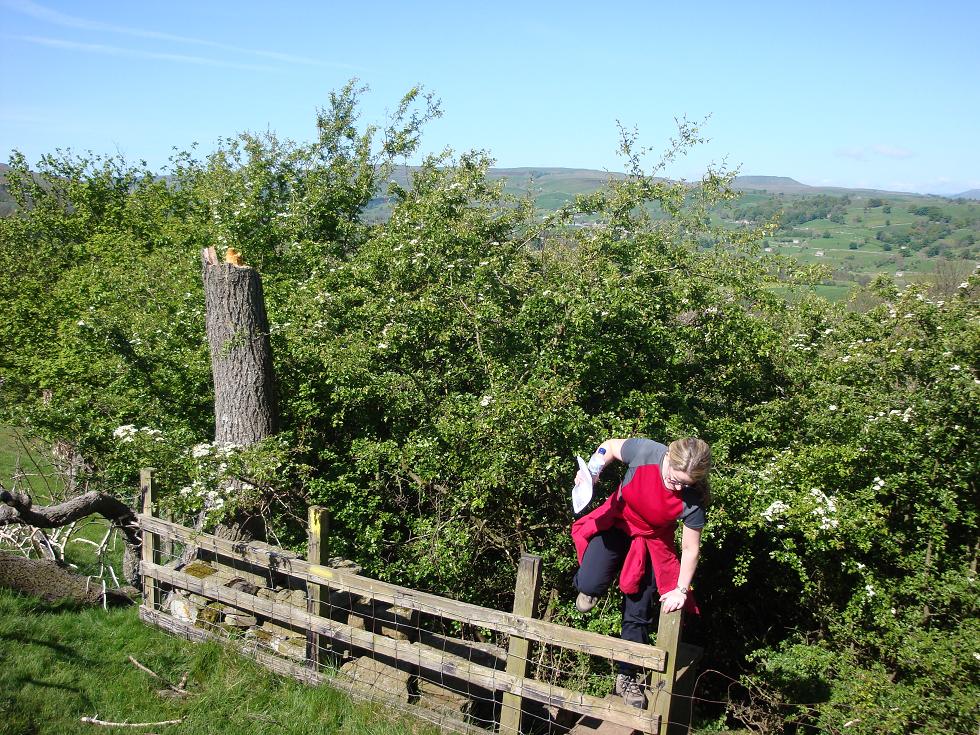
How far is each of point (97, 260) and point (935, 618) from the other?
15.7m

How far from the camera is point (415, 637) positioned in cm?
616

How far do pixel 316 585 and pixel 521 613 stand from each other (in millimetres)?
1820

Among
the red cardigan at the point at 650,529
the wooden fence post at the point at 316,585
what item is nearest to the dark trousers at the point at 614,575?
the red cardigan at the point at 650,529

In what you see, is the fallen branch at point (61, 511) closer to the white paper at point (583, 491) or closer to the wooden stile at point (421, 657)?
the wooden stile at point (421, 657)

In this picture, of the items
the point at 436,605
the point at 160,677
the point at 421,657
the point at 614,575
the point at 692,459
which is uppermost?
the point at 692,459

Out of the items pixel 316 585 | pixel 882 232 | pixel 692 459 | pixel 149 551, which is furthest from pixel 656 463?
pixel 882 232

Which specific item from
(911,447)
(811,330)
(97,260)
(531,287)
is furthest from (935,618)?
(97,260)

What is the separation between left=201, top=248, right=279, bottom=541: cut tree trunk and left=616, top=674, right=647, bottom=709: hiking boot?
4.44 meters

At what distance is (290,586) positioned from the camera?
6.30 metres

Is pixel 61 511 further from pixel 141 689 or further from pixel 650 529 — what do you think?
pixel 650 529

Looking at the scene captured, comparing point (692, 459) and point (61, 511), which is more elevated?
point (692, 459)

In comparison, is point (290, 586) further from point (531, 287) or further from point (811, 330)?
point (811, 330)

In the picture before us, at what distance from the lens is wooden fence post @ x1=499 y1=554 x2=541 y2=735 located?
4586mm

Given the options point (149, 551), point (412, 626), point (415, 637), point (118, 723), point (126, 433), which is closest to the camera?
point (118, 723)
